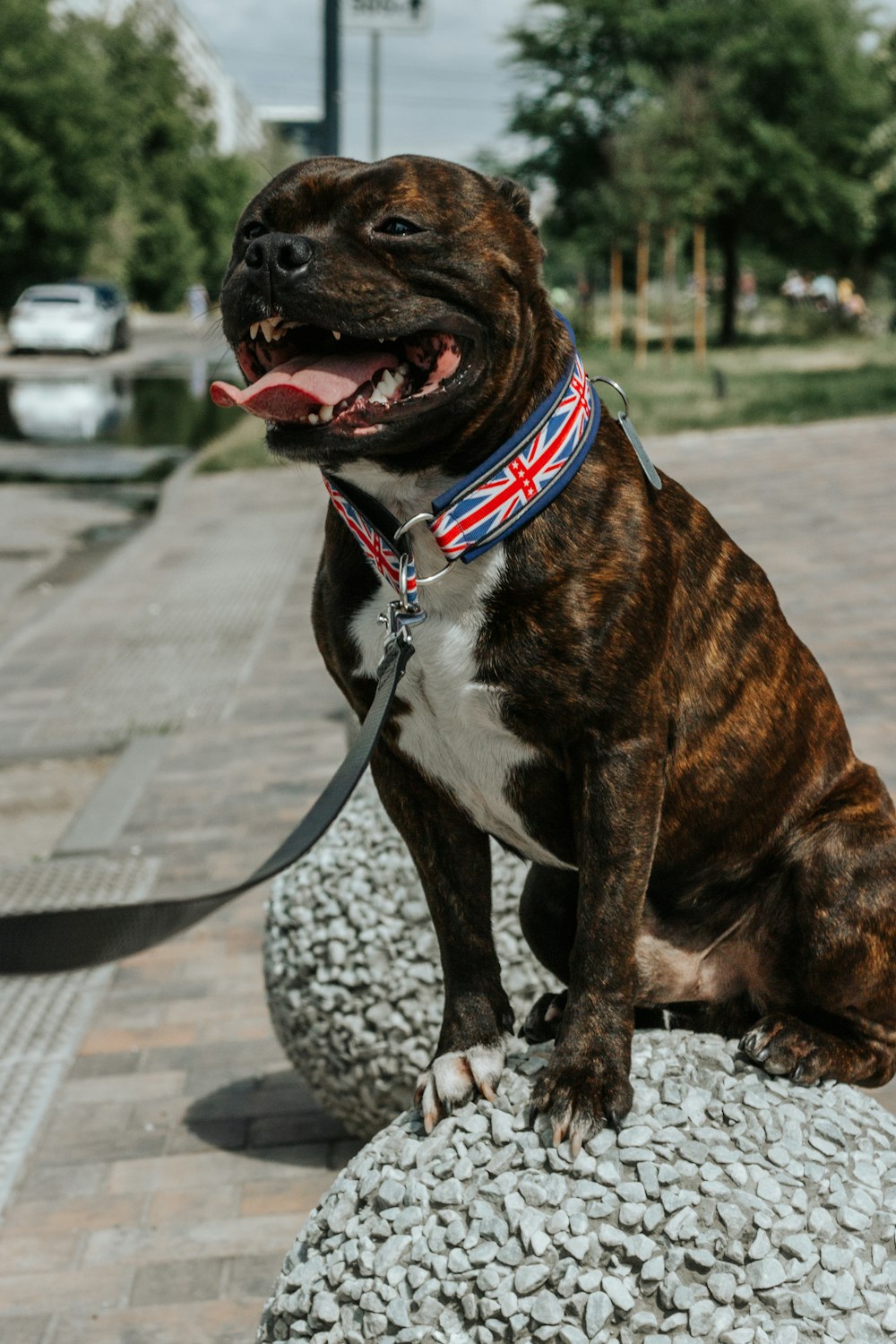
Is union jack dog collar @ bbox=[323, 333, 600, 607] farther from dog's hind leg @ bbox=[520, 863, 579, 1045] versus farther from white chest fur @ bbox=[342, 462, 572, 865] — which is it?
dog's hind leg @ bbox=[520, 863, 579, 1045]

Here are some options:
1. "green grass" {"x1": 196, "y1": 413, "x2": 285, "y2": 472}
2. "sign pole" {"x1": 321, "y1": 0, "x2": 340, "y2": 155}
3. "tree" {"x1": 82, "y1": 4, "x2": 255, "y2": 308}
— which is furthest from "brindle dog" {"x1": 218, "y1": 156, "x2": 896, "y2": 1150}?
"tree" {"x1": 82, "y1": 4, "x2": 255, "y2": 308}

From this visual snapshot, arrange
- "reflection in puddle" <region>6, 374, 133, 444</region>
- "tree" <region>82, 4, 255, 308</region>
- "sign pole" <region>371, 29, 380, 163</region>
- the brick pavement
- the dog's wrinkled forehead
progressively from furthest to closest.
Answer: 1. "tree" <region>82, 4, 255, 308</region>
2. "reflection in puddle" <region>6, 374, 133, 444</region>
3. "sign pole" <region>371, 29, 380, 163</region>
4. the brick pavement
5. the dog's wrinkled forehead

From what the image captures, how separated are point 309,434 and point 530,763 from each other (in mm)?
636

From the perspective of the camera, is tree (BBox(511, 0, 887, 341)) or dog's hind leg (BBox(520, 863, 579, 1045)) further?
tree (BBox(511, 0, 887, 341))

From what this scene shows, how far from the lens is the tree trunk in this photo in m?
38.6

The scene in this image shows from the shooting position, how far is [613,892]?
7.50 feet

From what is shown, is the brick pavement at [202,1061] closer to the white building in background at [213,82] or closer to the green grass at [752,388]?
the green grass at [752,388]

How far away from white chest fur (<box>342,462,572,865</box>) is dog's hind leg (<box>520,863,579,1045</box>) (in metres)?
0.22

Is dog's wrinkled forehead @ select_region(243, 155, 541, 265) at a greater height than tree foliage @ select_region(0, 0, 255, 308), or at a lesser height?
lesser

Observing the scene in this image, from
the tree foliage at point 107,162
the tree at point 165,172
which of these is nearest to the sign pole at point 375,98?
the tree foliage at point 107,162

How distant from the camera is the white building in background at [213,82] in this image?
251ft

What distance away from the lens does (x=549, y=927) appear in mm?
2684

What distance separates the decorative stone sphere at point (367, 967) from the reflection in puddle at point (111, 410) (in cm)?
1553

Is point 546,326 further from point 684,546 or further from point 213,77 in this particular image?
point 213,77
